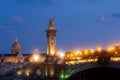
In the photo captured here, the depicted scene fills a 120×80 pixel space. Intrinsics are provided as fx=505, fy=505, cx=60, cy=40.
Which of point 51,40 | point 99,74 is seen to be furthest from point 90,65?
point 51,40

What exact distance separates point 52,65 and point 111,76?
2095 inches

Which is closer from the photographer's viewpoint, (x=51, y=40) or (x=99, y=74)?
(x=99, y=74)

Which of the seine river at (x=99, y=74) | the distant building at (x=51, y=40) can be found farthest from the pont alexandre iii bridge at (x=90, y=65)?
the distant building at (x=51, y=40)

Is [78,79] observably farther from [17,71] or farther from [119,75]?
[17,71]

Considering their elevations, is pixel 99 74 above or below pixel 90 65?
below

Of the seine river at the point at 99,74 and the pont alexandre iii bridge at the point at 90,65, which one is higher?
the pont alexandre iii bridge at the point at 90,65

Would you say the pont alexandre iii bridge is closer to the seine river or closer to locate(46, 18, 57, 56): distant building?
the seine river

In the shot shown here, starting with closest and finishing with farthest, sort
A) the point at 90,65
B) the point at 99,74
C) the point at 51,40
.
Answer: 1. the point at 90,65
2. the point at 99,74
3. the point at 51,40

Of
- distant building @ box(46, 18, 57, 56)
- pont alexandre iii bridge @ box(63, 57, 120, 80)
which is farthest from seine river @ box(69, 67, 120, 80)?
distant building @ box(46, 18, 57, 56)

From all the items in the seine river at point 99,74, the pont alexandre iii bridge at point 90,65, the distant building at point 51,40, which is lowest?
the seine river at point 99,74

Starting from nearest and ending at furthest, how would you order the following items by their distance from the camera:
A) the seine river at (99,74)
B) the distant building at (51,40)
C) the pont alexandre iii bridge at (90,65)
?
the pont alexandre iii bridge at (90,65) → the seine river at (99,74) → the distant building at (51,40)

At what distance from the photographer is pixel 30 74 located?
155 meters

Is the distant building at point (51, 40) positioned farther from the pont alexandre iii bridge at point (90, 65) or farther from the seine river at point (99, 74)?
the pont alexandre iii bridge at point (90, 65)

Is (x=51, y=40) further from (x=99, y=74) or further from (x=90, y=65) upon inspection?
(x=90, y=65)
